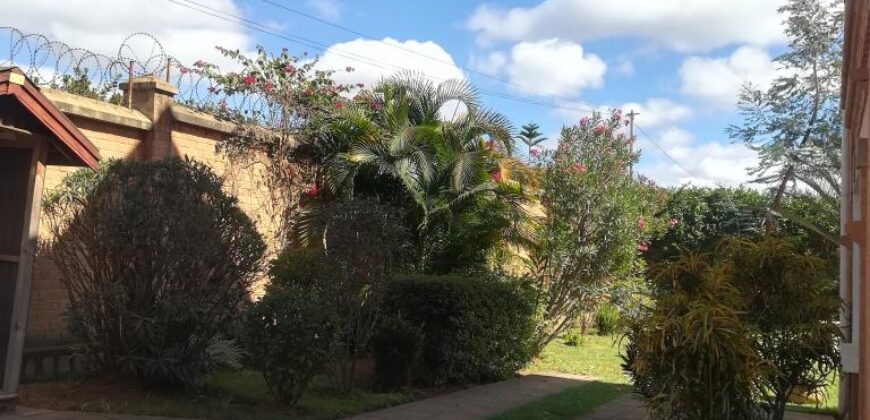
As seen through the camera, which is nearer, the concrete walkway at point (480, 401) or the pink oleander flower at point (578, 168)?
the concrete walkway at point (480, 401)

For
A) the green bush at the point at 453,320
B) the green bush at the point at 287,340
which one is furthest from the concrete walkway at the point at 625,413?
the green bush at the point at 287,340

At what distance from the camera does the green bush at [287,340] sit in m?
7.55

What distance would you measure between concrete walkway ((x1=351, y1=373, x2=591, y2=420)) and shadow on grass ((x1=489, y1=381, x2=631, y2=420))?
182mm

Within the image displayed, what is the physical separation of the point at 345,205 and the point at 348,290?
0.98m

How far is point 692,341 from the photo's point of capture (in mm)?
5984

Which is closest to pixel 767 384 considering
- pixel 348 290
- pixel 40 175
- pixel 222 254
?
pixel 348 290

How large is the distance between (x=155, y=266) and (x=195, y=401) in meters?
1.43

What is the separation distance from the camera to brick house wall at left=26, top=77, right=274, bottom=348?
920 cm

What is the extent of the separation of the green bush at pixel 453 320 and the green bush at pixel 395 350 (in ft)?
1.30

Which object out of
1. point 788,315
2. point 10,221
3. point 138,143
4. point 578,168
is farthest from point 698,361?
point 138,143

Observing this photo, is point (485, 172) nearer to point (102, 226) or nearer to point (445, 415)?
point (445, 415)

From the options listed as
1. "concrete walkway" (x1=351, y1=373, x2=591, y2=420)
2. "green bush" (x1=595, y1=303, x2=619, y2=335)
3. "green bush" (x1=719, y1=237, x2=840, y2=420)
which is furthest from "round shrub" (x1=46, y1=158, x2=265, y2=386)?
"green bush" (x1=595, y1=303, x2=619, y2=335)

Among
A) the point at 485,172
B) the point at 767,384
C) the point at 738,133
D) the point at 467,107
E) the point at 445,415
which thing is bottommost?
the point at 445,415

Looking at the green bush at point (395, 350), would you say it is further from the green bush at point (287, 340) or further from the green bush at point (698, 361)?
the green bush at point (698, 361)
